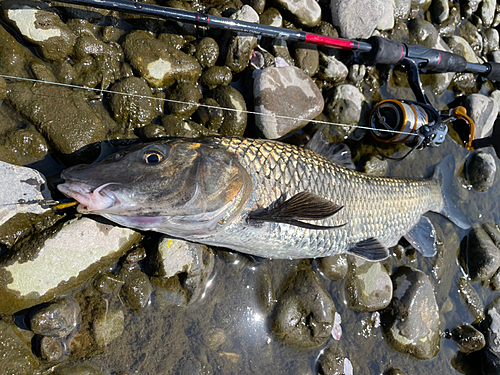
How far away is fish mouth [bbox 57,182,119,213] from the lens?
2.12 metres

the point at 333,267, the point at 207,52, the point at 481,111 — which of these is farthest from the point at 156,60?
the point at 481,111

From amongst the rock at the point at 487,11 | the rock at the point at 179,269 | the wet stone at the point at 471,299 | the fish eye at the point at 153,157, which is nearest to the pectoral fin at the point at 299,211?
the rock at the point at 179,269

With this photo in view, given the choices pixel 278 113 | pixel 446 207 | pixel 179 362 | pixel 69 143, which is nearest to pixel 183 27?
pixel 278 113

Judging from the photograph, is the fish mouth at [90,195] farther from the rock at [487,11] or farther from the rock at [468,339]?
the rock at [487,11]

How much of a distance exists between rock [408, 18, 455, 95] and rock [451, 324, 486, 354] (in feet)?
12.8

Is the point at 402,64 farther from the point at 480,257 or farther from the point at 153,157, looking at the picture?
the point at 153,157

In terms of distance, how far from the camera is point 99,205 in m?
2.14

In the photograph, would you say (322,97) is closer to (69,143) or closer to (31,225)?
(69,143)

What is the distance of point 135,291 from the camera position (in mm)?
2873

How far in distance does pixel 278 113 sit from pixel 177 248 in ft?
6.38

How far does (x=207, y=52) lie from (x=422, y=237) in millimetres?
3806

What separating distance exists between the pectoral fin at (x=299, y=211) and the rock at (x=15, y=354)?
7.11ft

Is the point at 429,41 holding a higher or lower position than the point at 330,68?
higher

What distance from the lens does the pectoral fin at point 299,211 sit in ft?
8.40
